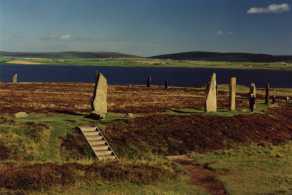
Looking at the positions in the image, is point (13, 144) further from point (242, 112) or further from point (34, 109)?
point (242, 112)

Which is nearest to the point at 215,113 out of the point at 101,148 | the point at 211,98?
the point at 211,98

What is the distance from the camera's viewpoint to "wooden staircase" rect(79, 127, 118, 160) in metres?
34.2

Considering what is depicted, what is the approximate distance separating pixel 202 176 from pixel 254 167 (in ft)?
12.9

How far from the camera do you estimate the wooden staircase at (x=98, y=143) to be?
112ft

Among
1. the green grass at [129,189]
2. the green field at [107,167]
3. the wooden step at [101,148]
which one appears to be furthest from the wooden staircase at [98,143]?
Answer: the green grass at [129,189]

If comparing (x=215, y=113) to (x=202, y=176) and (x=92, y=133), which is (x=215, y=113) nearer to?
(x=92, y=133)

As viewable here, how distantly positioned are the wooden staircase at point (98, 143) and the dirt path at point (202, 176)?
3.80m

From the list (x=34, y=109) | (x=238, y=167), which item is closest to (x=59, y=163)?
(x=238, y=167)

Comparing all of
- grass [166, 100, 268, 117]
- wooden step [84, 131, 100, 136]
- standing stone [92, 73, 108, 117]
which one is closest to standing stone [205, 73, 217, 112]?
grass [166, 100, 268, 117]

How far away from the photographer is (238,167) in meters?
32.7

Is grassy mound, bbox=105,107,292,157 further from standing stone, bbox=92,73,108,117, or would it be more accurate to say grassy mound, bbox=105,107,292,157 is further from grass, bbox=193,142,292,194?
standing stone, bbox=92,73,108,117

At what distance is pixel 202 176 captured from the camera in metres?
30.2

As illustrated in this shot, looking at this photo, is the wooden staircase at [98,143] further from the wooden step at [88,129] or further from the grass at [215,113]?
the grass at [215,113]

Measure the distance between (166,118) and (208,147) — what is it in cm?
472
